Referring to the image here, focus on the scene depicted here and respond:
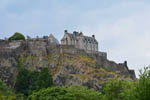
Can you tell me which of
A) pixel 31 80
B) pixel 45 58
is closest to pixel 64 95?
pixel 31 80

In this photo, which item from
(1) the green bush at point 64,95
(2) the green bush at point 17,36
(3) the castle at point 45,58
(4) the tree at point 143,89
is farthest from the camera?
(2) the green bush at point 17,36

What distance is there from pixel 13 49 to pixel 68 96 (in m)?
46.3

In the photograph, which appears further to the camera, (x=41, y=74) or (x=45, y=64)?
(x=45, y=64)

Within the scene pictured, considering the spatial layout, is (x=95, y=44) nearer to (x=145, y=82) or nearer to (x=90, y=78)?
(x=90, y=78)

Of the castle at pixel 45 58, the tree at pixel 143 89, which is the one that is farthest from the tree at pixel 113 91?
the castle at pixel 45 58

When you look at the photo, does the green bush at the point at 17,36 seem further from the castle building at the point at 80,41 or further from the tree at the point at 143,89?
the tree at the point at 143,89

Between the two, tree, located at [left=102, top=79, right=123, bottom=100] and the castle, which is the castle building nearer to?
the castle

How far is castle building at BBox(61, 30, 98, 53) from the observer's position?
125188mm

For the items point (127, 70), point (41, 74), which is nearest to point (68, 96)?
point (41, 74)

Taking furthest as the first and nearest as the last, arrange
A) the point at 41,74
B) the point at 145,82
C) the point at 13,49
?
the point at 13,49 < the point at 41,74 < the point at 145,82

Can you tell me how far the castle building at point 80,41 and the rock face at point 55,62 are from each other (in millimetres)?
10040

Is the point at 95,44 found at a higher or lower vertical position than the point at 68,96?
higher

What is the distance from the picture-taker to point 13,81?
10512cm

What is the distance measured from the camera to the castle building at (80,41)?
411 feet
